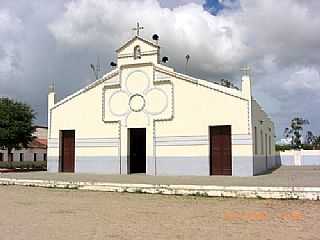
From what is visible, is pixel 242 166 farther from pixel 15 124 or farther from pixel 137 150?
pixel 15 124

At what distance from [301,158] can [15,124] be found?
105ft

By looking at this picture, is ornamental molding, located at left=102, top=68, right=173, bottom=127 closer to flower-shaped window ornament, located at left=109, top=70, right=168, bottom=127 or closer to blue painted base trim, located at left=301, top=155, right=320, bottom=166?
flower-shaped window ornament, located at left=109, top=70, right=168, bottom=127

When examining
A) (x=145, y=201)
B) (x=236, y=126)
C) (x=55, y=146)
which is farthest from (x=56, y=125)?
(x=145, y=201)

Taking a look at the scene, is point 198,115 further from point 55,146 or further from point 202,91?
point 55,146

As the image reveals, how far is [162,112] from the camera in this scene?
29359mm

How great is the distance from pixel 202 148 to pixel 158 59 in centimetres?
680

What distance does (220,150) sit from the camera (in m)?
27.9

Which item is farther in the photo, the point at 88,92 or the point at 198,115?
the point at 88,92

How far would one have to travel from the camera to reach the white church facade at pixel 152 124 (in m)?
27.5

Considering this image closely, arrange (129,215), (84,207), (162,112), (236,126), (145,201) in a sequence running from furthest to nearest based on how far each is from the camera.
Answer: (162,112) < (236,126) < (145,201) < (84,207) < (129,215)

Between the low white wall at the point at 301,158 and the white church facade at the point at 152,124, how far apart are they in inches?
799

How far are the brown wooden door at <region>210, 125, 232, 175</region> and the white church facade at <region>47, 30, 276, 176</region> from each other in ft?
0.20

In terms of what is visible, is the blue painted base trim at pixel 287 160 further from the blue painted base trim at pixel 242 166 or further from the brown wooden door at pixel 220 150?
the blue painted base trim at pixel 242 166

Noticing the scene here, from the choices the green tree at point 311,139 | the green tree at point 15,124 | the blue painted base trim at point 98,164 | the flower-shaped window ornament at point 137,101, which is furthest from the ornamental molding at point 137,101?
the green tree at point 311,139
